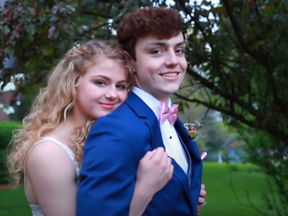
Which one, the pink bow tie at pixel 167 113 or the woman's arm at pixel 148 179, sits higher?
the pink bow tie at pixel 167 113

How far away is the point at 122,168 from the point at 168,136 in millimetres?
370

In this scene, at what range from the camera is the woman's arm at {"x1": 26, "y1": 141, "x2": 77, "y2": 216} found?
236cm

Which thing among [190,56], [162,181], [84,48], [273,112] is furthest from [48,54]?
[162,181]

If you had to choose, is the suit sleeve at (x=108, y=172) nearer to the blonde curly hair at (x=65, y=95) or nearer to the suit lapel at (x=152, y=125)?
the suit lapel at (x=152, y=125)

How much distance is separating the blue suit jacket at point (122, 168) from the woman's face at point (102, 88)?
64mm

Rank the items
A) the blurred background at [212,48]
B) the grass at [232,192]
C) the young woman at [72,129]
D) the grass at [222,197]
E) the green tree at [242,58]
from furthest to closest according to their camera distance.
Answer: the grass at [232,192] < the grass at [222,197] < the green tree at [242,58] < the blurred background at [212,48] < the young woman at [72,129]

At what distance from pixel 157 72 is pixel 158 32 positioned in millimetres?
149

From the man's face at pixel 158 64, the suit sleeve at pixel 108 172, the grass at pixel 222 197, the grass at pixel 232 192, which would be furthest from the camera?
the grass at pixel 232 192

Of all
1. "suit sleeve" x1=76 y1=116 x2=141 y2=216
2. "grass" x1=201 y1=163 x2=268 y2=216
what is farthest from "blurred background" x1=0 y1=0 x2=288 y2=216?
"suit sleeve" x1=76 y1=116 x2=141 y2=216

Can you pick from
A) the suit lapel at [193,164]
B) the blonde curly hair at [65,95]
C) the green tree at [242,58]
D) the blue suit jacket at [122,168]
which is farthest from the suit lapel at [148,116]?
the green tree at [242,58]

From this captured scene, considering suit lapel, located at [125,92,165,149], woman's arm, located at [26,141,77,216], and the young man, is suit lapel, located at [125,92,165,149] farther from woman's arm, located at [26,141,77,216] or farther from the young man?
woman's arm, located at [26,141,77,216]

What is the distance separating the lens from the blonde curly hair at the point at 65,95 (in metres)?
2.51

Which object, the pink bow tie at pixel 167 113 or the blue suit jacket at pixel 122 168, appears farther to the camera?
the pink bow tie at pixel 167 113

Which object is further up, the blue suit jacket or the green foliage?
the blue suit jacket
